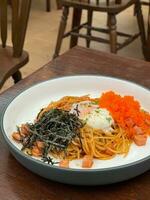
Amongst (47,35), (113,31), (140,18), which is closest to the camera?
(113,31)

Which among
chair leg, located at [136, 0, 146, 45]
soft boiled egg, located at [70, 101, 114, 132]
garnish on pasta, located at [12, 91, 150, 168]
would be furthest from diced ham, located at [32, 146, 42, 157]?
chair leg, located at [136, 0, 146, 45]

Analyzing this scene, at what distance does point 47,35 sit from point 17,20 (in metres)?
1.44

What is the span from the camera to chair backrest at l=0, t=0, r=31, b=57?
1472 mm

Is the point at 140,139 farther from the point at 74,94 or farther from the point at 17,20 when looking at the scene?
the point at 17,20

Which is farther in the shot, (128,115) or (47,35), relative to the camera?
(47,35)

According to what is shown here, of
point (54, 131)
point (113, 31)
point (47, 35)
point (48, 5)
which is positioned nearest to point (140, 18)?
point (113, 31)

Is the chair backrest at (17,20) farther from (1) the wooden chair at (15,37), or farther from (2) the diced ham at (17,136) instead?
(2) the diced ham at (17,136)

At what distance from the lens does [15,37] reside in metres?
1.53

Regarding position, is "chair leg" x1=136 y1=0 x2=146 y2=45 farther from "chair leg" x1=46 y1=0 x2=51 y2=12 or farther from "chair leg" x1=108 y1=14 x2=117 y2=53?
"chair leg" x1=46 y1=0 x2=51 y2=12

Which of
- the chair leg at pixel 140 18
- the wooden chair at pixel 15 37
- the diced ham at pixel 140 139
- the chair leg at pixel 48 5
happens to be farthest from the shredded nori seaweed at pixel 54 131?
the chair leg at pixel 48 5

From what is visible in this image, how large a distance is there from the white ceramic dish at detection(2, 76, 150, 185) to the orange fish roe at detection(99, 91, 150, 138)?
0.04 m

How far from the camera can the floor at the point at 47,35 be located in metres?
2.58

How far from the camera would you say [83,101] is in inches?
35.3

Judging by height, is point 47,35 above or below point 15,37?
below
